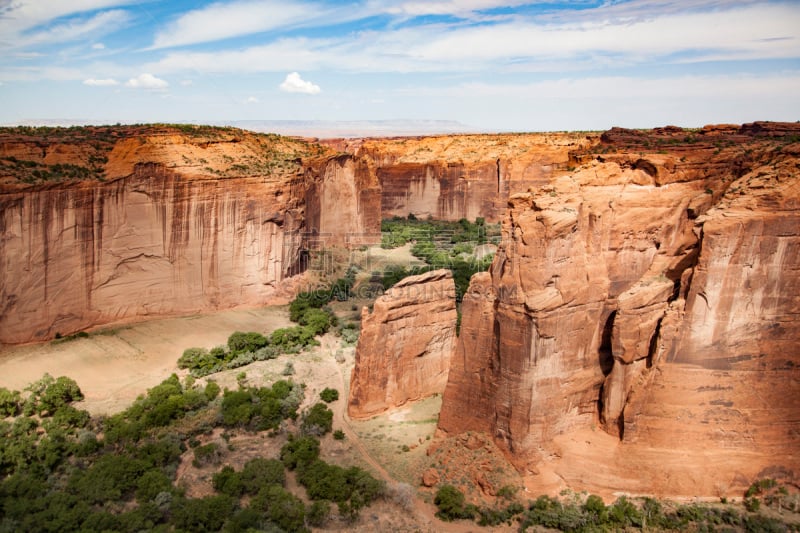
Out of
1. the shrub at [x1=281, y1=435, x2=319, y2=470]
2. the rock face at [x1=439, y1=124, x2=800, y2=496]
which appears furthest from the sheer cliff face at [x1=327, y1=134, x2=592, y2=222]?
the rock face at [x1=439, y1=124, x2=800, y2=496]

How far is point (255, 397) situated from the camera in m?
21.1

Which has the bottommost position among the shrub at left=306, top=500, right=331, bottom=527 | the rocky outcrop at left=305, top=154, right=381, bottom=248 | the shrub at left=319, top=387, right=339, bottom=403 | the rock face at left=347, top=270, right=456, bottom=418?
the shrub at left=306, top=500, right=331, bottom=527

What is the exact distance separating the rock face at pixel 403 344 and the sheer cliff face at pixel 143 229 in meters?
12.9

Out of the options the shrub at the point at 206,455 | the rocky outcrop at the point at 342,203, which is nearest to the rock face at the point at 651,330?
the shrub at the point at 206,455

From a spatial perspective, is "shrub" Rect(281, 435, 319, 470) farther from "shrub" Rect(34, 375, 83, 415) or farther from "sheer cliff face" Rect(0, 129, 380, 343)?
"sheer cliff face" Rect(0, 129, 380, 343)

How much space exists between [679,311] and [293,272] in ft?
73.0

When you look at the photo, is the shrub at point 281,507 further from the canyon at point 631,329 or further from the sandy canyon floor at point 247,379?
the canyon at point 631,329

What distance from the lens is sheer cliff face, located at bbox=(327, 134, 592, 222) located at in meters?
50.8

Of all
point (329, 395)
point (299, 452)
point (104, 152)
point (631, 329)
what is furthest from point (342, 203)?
point (631, 329)

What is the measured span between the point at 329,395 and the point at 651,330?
10910mm

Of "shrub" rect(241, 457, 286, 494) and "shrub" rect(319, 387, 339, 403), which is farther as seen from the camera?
"shrub" rect(319, 387, 339, 403)

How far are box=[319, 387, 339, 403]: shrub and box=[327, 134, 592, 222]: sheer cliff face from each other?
101 feet

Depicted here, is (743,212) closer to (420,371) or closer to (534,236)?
(534,236)

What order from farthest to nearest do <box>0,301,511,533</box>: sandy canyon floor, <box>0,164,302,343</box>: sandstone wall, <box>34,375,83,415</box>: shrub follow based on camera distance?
<box>0,164,302,343</box>: sandstone wall < <box>34,375,83,415</box>: shrub < <box>0,301,511,533</box>: sandy canyon floor
